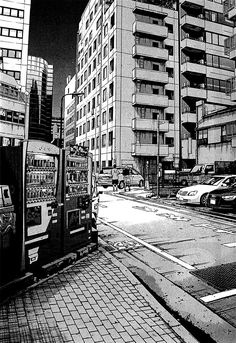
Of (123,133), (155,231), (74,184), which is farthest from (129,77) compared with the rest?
(74,184)

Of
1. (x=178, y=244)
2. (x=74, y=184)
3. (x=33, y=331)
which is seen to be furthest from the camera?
(x=178, y=244)

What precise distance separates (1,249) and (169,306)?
95.5 inches

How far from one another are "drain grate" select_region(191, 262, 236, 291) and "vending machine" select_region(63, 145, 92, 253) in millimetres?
2334

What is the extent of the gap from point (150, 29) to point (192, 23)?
6588mm

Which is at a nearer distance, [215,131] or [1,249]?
[1,249]

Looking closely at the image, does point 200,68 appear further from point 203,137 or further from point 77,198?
point 77,198

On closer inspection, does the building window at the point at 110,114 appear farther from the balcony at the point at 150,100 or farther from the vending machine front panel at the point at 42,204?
the vending machine front panel at the point at 42,204

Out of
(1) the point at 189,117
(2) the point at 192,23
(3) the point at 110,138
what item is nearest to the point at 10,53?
(3) the point at 110,138

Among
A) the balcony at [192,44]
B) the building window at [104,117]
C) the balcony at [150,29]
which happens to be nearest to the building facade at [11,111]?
the building window at [104,117]

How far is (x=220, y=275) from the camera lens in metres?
4.82

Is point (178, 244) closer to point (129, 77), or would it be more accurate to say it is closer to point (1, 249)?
point (1, 249)

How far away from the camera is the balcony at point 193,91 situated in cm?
3506

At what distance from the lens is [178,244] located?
690cm

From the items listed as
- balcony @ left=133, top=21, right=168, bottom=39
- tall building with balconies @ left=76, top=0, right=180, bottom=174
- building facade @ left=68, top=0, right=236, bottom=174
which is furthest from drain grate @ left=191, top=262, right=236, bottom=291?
balcony @ left=133, top=21, right=168, bottom=39
